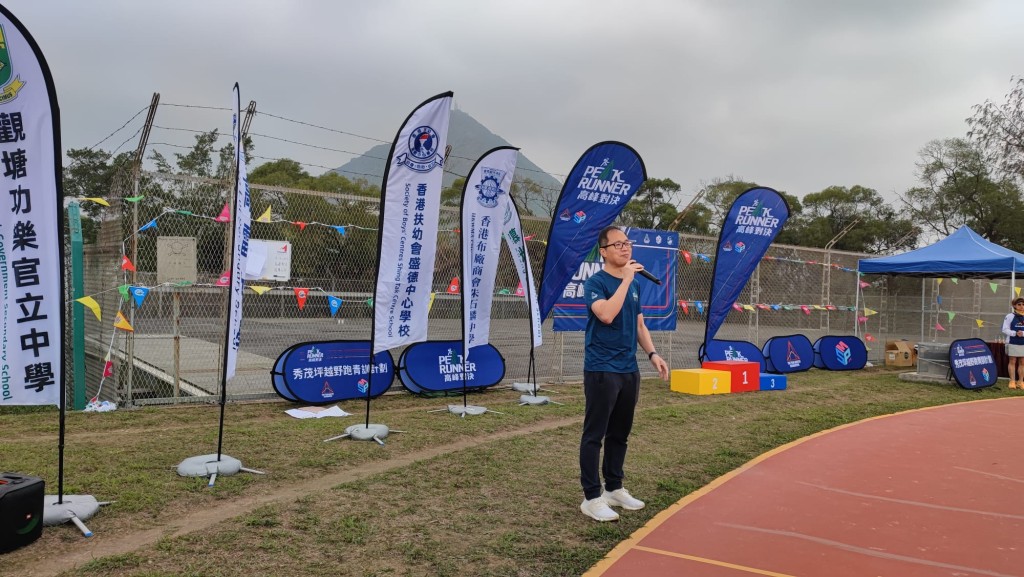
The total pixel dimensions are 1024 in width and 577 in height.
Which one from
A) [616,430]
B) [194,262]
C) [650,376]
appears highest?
A: [194,262]

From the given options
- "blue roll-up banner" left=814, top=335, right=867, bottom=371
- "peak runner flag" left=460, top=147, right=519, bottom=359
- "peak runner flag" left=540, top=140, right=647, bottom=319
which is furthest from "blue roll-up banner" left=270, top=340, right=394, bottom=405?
"blue roll-up banner" left=814, top=335, right=867, bottom=371

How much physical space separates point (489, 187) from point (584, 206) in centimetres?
153

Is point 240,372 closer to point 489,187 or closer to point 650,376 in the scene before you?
point 489,187

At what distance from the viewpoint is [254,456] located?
553 cm

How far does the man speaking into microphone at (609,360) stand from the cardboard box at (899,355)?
43.7ft

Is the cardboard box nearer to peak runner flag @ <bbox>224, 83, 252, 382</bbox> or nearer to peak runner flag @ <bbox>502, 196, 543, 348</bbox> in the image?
peak runner flag @ <bbox>502, 196, 543, 348</bbox>

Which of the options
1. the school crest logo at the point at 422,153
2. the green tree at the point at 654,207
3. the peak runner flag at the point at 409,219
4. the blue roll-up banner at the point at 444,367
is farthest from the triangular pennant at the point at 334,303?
the green tree at the point at 654,207

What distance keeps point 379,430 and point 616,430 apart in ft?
9.33

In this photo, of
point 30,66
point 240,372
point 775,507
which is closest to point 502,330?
point 240,372

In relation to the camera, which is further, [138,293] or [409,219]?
[138,293]

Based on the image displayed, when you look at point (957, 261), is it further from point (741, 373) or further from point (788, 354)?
point (741, 373)

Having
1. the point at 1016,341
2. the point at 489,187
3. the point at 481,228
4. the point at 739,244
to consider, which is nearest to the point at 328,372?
the point at 481,228

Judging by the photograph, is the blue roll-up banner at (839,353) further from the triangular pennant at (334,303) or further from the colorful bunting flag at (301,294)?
the colorful bunting flag at (301,294)

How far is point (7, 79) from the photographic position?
3.55 meters
